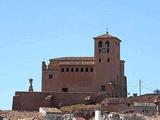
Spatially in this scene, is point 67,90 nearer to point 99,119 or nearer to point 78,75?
point 78,75

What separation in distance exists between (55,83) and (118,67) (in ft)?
24.5

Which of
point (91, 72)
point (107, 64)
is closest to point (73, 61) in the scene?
point (91, 72)

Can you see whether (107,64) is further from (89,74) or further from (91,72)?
(89,74)

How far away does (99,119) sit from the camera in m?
15.1

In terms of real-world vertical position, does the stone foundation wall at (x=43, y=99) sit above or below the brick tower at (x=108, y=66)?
below

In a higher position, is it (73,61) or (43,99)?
(73,61)

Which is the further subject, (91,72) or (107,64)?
(91,72)

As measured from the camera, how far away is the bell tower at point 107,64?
6112cm

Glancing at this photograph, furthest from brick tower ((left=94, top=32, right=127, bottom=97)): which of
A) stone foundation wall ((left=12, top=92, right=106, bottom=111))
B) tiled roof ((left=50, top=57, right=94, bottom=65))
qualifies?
stone foundation wall ((left=12, top=92, right=106, bottom=111))

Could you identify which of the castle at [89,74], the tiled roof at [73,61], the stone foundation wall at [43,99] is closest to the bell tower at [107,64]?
the castle at [89,74]

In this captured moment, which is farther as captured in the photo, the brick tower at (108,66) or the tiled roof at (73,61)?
the tiled roof at (73,61)

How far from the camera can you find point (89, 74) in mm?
62344

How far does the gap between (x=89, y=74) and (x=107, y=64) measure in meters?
2.38

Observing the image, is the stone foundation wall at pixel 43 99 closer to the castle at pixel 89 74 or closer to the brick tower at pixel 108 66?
the castle at pixel 89 74
